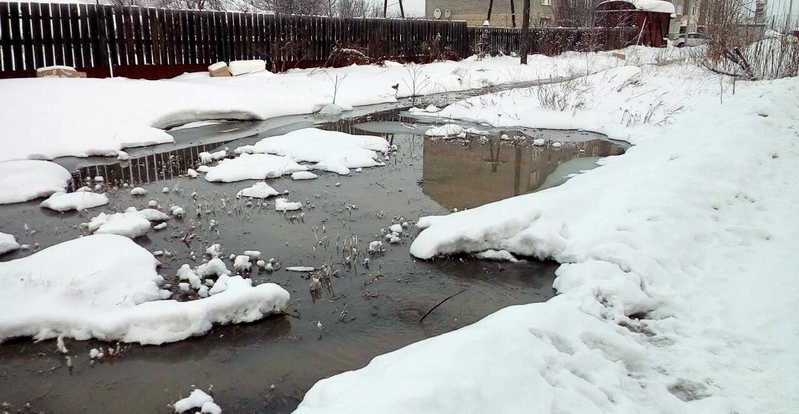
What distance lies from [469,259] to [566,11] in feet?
112

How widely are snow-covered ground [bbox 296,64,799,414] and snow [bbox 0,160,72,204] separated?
→ 438 cm

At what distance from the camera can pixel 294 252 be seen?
491cm


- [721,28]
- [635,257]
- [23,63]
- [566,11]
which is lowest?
[635,257]

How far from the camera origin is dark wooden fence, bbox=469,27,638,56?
85.6 ft

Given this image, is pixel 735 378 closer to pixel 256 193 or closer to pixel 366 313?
pixel 366 313

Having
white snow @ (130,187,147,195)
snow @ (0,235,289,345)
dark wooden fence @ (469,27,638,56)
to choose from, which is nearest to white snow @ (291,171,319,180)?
white snow @ (130,187,147,195)

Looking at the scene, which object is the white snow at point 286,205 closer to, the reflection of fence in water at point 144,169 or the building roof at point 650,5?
the reflection of fence in water at point 144,169

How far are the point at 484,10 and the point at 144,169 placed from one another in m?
47.0

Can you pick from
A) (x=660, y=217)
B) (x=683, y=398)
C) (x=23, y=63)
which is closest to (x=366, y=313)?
(x=683, y=398)

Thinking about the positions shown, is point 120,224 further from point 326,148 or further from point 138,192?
point 326,148

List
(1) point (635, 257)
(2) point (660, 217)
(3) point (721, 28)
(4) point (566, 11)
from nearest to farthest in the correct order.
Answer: (1) point (635, 257) < (2) point (660, 217) < (3) point (721, 28) < (4) point (566, 11)

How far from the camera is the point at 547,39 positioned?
90.0ft

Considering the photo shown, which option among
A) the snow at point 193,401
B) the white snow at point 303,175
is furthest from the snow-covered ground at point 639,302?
the white snow at point 303,175

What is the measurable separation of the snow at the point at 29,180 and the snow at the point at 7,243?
4.78ft
